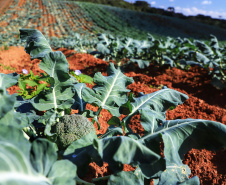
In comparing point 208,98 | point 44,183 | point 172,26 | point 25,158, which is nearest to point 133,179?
point 44,183

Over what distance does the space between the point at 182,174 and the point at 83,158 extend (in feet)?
3.09

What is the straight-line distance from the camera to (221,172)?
1.92 m

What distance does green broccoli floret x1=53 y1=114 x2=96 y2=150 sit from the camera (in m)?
1.46

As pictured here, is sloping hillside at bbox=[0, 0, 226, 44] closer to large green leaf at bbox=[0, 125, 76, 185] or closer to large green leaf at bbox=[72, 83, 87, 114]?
large green leaf at bbox=[72, 83, 87, 114]

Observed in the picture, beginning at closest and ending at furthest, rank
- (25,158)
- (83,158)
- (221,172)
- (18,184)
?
(18,184) → (25,158) → (83,158) → (221,172)

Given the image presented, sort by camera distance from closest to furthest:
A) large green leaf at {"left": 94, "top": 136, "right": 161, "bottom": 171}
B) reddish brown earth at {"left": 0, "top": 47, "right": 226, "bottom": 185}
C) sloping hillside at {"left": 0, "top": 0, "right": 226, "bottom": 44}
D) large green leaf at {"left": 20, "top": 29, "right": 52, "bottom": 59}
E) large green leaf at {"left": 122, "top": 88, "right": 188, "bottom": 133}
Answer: large green leaf at {"left": 94, "top": 136, "right": 161, "bottom": 171} → large green leaf at {"left": 20, "top": 29, "right": 52, "bottom": 59} → large green leaf at {"left": 122, "top": 88, "right": 188, "bottom": 133} → reddish brown earth at {"left": 0, "top": 47, "right": 226, "bottom": 185} → sloping hillside at {"left": 0, "top": 0, "right": 226, "bottom": 44}

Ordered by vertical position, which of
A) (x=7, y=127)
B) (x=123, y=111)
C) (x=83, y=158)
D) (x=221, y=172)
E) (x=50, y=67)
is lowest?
(x=221, y=172)

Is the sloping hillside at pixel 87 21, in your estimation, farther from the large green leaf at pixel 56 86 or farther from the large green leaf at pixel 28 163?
the large green leaf at pixel 28 163

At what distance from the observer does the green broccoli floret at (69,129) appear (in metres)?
1.46

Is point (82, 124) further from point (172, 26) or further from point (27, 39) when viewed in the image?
point (172, 26)

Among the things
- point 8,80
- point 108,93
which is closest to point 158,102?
point 108,93

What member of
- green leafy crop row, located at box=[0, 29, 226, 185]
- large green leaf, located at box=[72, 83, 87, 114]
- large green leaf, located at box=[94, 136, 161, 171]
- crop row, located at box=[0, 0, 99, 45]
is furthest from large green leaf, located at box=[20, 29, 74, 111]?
crop row, located at box=[0, 0, 99, 45]

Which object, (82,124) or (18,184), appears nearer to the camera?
(18,184)

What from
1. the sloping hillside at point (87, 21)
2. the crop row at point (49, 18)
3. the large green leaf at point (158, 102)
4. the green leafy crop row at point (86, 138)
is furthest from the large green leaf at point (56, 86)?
the sloping hillside at point (87, 21)
